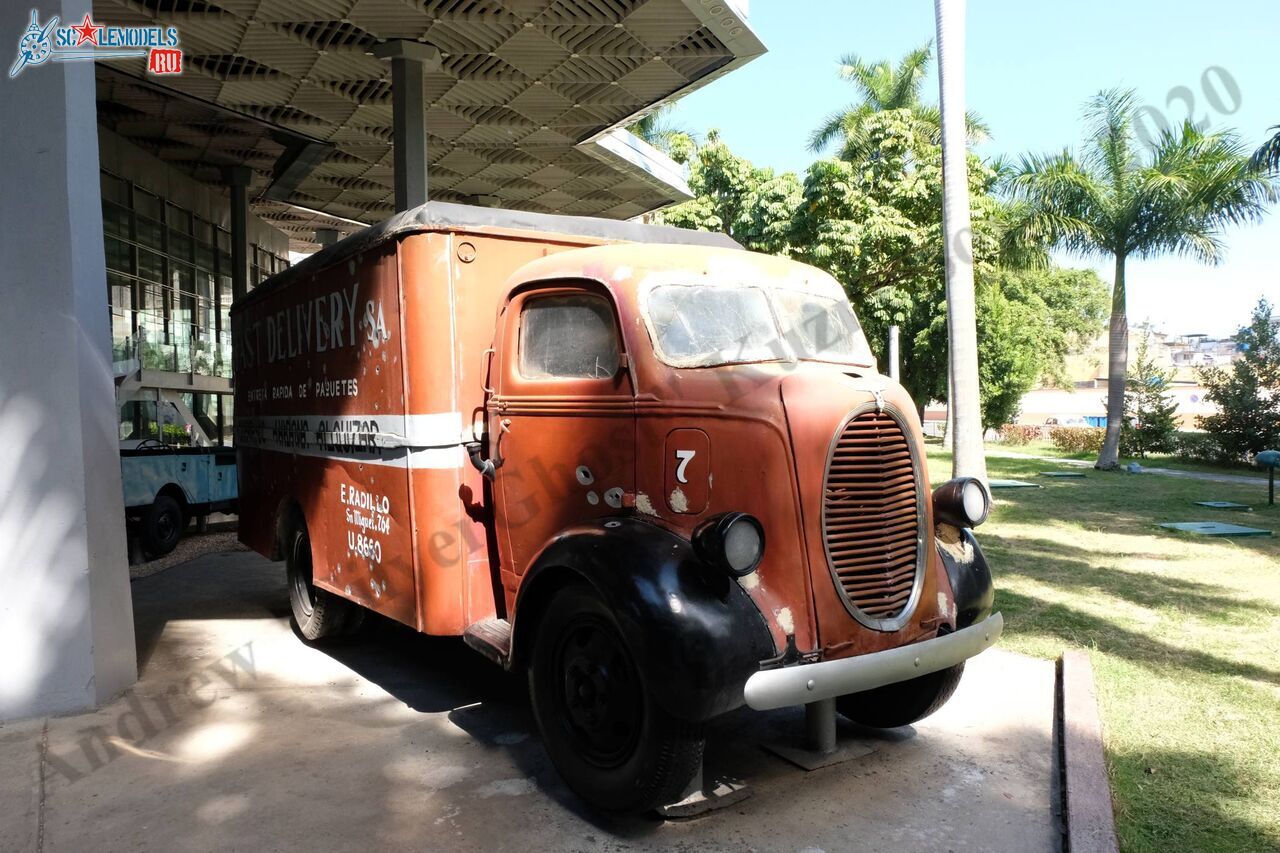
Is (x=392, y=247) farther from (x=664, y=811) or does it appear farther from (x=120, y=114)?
Result: (x=120, y=114)

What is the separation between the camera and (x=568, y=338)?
438 centimetres

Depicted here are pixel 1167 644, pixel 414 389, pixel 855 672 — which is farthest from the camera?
pixel 1167 644

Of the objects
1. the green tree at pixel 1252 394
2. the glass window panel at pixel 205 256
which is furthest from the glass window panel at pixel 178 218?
the green tree at pixel 1252 394

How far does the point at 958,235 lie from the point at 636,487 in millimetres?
7234

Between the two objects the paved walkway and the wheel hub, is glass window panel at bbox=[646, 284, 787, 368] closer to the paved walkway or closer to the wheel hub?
the wheel hub

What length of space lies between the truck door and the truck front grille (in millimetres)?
935

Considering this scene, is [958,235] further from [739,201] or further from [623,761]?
[739,201]

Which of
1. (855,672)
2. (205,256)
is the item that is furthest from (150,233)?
(855,672)

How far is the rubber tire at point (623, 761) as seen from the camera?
3.48 metres

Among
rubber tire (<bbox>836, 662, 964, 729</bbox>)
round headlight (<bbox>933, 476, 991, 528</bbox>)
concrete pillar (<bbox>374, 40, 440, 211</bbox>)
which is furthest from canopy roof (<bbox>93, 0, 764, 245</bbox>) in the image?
rubber tire (<bbox>836, 662, 964, 729</bbox>)

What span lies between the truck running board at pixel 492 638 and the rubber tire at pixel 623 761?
0.25 metres

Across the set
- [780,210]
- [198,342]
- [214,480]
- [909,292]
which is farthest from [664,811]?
[909,292]

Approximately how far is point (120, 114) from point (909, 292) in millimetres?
19584

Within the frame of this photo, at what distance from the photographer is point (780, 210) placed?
23.0 metres
